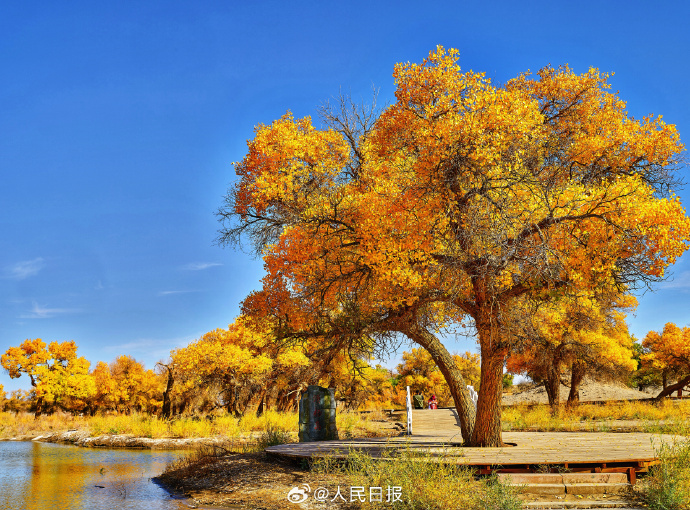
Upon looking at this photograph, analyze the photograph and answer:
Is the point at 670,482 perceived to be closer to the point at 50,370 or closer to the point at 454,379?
the point at 454,379

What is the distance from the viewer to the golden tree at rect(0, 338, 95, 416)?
42625 millimetres

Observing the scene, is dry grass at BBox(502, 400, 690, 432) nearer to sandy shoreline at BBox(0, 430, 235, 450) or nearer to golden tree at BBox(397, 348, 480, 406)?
sandy shoreline at BBox(0, 430, 235, 450)

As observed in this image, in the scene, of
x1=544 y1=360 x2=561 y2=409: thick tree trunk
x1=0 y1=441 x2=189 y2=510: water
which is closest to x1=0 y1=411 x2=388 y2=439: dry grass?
x1=0 y1=441 x2=189 y2=510: water

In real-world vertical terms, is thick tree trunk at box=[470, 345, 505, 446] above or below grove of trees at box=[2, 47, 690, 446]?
below

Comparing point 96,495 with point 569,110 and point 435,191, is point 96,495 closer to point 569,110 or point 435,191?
point 435,191

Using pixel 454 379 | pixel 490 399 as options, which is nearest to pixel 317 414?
pixel 454 379

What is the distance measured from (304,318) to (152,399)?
40368mm

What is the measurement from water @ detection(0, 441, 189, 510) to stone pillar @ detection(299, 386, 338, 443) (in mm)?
4678

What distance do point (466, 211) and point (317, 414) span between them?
Answer: 8900 mm

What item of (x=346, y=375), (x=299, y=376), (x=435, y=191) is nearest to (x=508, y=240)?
(x=435, y=191)

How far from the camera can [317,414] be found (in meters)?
17.0

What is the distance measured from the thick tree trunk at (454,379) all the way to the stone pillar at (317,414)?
13.9ft

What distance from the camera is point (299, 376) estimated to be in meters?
30.2

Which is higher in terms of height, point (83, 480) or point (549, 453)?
point (549, 453)
